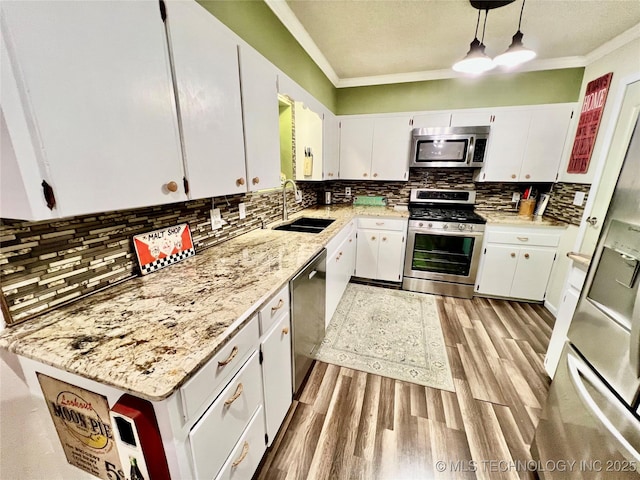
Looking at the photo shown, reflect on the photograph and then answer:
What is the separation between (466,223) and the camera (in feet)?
9.05

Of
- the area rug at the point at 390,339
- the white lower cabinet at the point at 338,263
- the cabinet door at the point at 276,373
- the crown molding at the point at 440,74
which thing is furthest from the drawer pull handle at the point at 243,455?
the crown molding at the point at 440,74

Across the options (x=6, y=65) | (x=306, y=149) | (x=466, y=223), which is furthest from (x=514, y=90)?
(x=6, y=65)

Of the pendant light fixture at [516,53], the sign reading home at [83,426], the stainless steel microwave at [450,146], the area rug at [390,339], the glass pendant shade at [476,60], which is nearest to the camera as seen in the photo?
the sign reading home at [83,426]

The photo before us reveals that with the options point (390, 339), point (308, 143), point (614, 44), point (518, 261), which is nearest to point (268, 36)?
point (308, 143)

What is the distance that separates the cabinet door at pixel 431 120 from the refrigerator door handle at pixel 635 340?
2.68 metres

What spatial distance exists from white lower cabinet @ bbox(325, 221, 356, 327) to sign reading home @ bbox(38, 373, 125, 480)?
4.91 ft

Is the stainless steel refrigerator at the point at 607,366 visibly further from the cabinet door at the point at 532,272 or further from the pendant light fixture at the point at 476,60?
the cabinet door at the point at 532,272

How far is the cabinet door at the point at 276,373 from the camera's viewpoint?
1.15 metres

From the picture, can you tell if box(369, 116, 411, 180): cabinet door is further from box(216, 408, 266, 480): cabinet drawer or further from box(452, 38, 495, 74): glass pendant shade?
box(216, 408, 266, 480): cabinet drawer

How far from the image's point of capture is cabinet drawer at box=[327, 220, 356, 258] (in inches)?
81.5

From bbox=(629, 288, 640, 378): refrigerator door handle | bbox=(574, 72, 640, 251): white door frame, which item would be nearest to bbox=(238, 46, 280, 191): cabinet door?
bbox=(629, 288, 640, 378): refrigerator door handle

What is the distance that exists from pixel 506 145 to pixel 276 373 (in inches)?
131

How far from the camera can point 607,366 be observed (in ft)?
3.05

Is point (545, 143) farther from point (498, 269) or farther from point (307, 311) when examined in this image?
point (307, 311)
